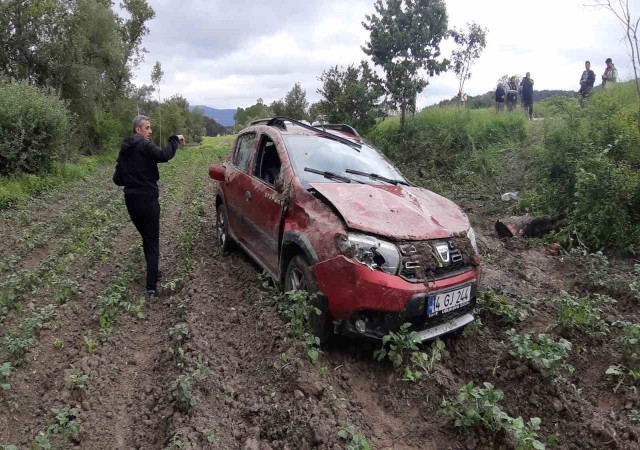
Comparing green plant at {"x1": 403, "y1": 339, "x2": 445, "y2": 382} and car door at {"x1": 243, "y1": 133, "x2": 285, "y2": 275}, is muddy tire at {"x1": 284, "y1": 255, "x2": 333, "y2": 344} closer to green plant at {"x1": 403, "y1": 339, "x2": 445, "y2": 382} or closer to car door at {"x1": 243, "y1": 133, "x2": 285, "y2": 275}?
car door at {"x1": 243, "y1": 133, "x2": 285, "y2": 275}

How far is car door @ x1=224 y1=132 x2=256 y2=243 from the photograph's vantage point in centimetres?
560

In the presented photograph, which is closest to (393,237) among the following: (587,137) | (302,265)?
(302,265)

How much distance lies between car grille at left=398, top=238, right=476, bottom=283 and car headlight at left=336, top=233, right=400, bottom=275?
0.23ft

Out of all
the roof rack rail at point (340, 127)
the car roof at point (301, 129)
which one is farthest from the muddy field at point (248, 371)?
the roof rack rail at point (340, 127)

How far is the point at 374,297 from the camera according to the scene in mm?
3344

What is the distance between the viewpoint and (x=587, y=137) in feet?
28.0

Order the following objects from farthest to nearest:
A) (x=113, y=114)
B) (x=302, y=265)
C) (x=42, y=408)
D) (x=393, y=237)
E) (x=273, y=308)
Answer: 1. (x=113, y=114)
2. (x=273, y=308)
3. (x=302, y=265)
4. (x=393, y=237)
5. (x=42, y=408)

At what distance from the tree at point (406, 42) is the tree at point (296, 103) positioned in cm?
1378

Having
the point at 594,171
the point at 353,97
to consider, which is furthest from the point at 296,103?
the point at 594,171

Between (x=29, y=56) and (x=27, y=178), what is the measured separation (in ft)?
44.7

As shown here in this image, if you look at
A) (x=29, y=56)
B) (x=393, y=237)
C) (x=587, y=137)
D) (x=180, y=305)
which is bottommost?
(x=180, y=305)

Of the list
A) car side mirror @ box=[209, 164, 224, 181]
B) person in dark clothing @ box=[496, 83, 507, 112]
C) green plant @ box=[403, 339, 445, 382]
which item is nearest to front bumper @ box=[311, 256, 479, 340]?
green plant @ box=[403, 339, 445, 382]

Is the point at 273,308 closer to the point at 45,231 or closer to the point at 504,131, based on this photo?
the point at 45,231

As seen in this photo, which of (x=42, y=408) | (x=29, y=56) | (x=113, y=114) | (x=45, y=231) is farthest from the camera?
(x=113, y=114)
